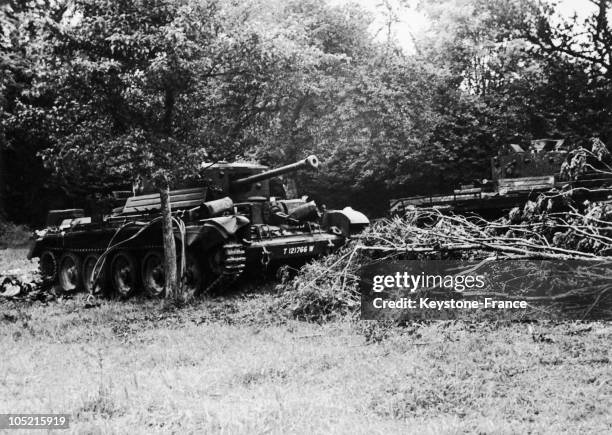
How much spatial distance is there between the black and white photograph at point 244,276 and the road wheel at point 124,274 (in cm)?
4

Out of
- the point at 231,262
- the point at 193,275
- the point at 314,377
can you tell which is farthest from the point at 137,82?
the point at 314,377

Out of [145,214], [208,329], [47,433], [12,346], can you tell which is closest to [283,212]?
[145,214]

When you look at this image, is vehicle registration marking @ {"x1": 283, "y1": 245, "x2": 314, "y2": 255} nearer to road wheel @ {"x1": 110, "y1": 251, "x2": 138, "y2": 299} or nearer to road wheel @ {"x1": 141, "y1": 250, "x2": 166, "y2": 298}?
road wheel @ {"x1": 141, "y1": 250, "x2": 166, "y2": 298}

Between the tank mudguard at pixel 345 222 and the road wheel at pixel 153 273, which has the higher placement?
the tank mudguard at pixel 345 222

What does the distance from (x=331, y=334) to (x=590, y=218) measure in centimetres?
282

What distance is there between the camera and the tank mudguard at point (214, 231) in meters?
10.5

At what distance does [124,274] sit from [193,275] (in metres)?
1.66

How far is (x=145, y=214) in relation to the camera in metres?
12.0

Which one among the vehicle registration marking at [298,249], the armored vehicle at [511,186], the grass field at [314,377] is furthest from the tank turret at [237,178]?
the grass field at [314,377]

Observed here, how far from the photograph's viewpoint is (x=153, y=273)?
11.6m

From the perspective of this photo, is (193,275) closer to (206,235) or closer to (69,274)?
(206,235)

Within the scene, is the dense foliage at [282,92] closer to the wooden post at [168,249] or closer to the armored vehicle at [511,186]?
the wooden post at [168,249]

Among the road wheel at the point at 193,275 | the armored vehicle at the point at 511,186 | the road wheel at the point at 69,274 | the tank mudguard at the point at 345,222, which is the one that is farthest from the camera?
the road wheel at the point at 69,274

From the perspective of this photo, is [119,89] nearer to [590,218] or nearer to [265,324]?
[265,324]
